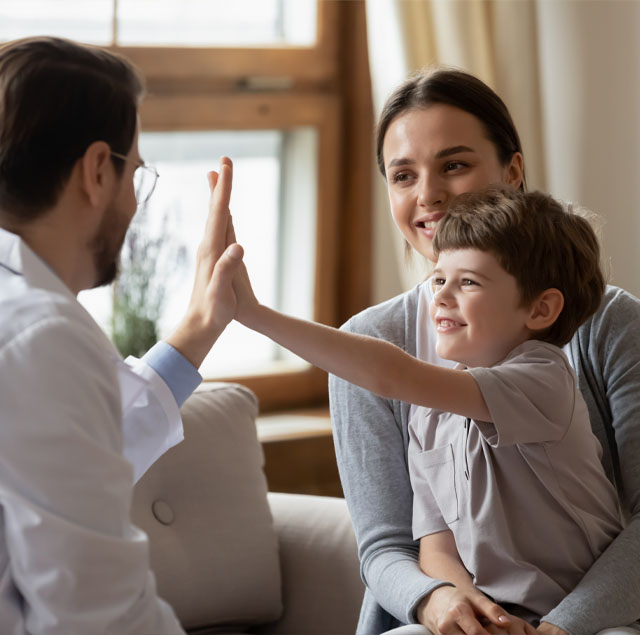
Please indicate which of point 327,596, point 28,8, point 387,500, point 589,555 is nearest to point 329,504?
point 327,596

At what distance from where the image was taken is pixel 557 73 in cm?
295

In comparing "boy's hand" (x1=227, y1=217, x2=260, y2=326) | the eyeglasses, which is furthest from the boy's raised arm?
the eyeglasses

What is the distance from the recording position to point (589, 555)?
1521 mm

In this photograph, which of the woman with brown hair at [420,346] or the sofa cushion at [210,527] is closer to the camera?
the woman with brown hair at [420,346]

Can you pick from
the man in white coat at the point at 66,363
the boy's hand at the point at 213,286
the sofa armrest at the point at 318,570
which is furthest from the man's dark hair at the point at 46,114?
the sofa armrest at the point at 318,570

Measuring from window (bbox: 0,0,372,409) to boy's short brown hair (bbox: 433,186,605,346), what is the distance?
1.58m

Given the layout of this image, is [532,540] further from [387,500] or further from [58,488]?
[58,488]

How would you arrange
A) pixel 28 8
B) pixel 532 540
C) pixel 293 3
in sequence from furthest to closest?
pixel 293 3 < pixel 28 8 < pixel 532 540

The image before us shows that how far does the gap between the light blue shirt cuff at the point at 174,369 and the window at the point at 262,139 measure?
1.48m

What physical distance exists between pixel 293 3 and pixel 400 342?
175cm

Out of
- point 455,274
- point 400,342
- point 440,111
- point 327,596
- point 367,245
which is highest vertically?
point 440,111

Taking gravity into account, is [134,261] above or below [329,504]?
above

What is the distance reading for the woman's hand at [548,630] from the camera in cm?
143

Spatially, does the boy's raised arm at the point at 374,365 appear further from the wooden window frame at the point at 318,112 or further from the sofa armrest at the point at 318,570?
the wooden window frame at the point at 318,112
